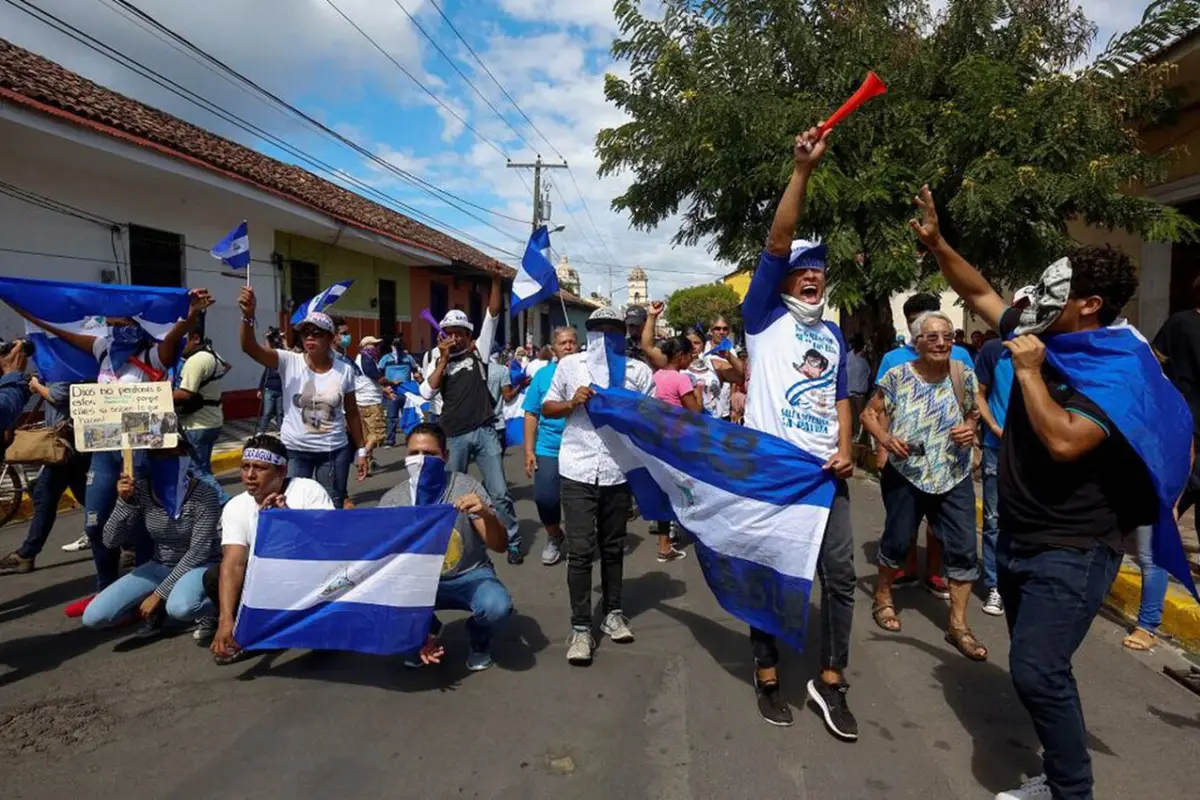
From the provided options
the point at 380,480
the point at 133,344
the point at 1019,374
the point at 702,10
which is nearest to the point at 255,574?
the point at 133,344

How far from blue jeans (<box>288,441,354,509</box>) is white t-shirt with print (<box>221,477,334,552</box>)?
1.20m

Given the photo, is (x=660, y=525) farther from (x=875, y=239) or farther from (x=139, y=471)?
(x=875, y=239)

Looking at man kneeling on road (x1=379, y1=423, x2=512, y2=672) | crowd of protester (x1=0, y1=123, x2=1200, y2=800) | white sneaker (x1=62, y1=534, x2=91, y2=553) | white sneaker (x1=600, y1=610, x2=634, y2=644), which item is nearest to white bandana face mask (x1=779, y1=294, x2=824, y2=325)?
crowd of protester (x1=0, y1=123, x2=1200, y2=800)

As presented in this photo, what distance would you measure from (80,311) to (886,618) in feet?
17.0

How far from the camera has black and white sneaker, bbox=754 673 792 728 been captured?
3.22 meters

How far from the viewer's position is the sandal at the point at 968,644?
12.9ft

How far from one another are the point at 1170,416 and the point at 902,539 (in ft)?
7.28

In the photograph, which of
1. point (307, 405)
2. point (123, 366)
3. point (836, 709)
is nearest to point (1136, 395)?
point (836, 709)

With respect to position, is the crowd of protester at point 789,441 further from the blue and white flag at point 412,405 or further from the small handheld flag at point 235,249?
the blue and white flag at point 412,405

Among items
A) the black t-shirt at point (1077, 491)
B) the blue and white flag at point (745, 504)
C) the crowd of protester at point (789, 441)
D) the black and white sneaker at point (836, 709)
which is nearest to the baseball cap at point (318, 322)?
the crowd of protester at point (789, 441)

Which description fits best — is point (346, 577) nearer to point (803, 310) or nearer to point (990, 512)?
point (803, 310)

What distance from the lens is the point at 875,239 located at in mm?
9633

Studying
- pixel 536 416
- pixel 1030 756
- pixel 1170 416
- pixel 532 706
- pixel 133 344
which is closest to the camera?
pixel 1170 416

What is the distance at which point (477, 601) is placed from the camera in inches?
144
